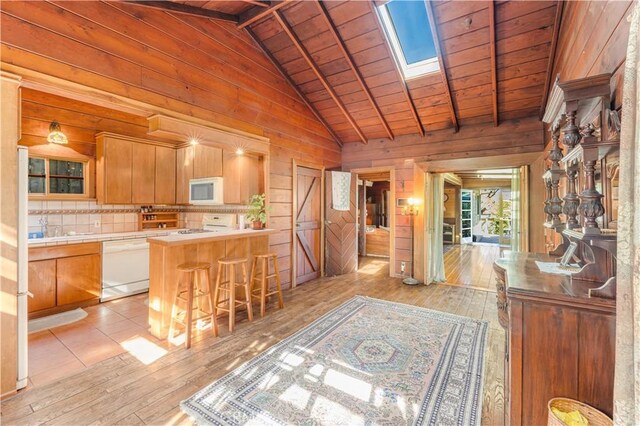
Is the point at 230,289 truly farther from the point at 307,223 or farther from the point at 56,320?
the point at 307,223

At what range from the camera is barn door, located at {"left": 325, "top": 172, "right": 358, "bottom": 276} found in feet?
17.6

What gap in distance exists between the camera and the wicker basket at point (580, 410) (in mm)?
1089

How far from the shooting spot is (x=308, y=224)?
5098 mm

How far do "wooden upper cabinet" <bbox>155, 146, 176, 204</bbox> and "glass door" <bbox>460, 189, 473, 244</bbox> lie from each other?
9999mm

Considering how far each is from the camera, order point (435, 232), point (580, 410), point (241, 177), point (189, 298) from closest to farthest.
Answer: point (580, 410)
point (189, 298)
point (241, 177)
point (435, 232)

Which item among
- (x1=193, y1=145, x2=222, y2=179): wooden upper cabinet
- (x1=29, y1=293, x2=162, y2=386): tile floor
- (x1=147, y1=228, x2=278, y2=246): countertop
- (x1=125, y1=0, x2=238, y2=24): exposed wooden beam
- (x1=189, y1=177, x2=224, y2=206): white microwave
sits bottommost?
(x1=29, y1=293, x2=162, y2=386): tile floor

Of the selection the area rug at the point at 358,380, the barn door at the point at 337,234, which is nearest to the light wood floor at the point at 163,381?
the area rug at the point at 358,380

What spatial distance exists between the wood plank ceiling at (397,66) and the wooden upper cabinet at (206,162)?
173cm

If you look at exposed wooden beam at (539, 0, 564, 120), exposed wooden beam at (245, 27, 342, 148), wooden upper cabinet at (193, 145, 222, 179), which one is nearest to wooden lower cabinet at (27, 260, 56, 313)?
wooden upper cabinet at (193, 145, 222, 179)

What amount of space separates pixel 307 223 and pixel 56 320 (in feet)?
11.8

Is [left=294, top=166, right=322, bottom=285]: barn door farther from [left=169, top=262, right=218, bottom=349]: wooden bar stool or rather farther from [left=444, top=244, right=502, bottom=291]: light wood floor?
[left=444, top=244, right=502, bottom=291]: light wood floor

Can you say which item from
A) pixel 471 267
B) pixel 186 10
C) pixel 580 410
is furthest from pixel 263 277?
pixel 471 267

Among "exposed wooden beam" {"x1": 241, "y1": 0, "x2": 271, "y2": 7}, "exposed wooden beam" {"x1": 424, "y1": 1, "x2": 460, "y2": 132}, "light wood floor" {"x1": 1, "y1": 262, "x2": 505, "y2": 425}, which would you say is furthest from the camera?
"exposed wooden beam" {"x1": 241, "y1": 0, "x2": 271, "y2": 7}

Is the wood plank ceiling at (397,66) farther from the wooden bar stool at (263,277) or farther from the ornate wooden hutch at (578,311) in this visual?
the wooden bar stool at (263,277)
